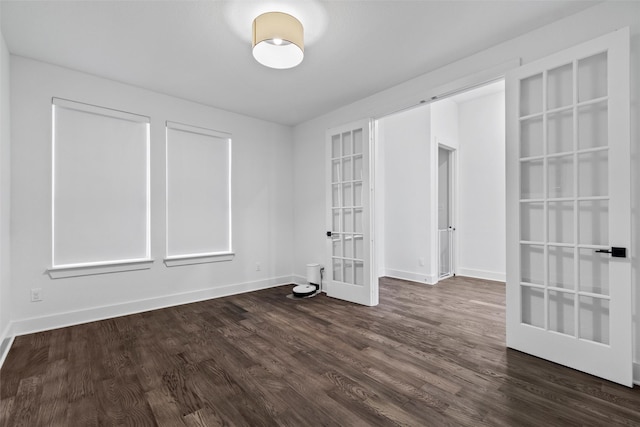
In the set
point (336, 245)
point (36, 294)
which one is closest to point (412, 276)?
point (336, 245)

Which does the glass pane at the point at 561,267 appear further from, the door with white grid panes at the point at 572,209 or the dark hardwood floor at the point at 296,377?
the dark hardwood floor at the point at 296,377

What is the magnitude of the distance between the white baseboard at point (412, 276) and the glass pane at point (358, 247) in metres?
1.66

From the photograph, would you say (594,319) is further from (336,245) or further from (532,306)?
(336,245)

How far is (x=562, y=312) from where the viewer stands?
7.34 feet

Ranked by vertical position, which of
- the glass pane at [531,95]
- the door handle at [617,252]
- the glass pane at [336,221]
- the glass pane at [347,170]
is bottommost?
the door handle at [617,252]

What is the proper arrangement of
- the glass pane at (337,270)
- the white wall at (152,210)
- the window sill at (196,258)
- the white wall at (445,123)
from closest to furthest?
the white wall at (152,210) → the window sill at (196,258) → the glass pane at (337,270) → the white wall at (445,123)

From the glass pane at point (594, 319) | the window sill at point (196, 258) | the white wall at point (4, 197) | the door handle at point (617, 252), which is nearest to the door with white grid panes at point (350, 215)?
the window sill at point (196, 258)

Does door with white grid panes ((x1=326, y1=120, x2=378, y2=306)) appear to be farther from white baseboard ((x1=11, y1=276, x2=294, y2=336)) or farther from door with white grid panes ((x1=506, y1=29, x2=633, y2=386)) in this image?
door with white grid panes ((x1=506, y1=29, x2=633, y2=386))

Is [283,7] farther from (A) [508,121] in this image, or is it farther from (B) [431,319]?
(B) [431,319]

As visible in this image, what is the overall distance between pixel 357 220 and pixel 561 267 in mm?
2254

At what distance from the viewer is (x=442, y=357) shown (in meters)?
2.35

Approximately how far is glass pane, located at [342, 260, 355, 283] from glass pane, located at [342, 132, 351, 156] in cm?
158

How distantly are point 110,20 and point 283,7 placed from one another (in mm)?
1434

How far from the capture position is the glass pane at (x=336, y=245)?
4.19 metres
